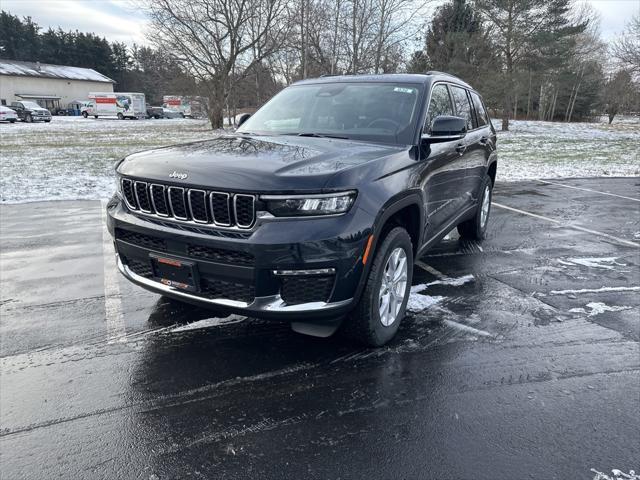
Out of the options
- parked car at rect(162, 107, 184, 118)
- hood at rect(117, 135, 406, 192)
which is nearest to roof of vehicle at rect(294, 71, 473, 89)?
hood at rect(117, 135, 406, 192)

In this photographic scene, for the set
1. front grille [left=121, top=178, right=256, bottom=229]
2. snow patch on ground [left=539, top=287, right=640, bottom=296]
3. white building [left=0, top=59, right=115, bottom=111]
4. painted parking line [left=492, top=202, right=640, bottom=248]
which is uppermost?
white building [left=0, top=59, right=115, bottom=111]

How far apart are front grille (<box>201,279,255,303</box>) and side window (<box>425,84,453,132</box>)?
206cm

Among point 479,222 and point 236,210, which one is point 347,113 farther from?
point 479,222

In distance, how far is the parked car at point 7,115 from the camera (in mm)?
37625

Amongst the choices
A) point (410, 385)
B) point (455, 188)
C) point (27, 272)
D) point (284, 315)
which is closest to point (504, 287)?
point (455, 188)

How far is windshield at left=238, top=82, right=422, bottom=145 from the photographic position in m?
3.81

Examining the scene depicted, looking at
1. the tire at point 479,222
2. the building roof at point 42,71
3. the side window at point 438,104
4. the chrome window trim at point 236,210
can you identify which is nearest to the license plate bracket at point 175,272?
the chrome window trim at point 236,210

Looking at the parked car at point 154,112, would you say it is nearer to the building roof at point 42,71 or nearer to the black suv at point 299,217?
the building roof at point 42,71

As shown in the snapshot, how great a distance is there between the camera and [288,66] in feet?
101

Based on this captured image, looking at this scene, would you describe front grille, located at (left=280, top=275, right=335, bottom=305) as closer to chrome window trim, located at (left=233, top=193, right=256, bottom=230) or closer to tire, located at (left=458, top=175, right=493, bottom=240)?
chrome window trim, located at (left=233, top=193, right=256, bottom=230)

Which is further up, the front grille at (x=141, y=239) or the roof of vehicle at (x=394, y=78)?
the roof of vehicle at (x=394, y=78)

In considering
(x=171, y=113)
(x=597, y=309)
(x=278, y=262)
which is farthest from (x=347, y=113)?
(x=171, y=113)

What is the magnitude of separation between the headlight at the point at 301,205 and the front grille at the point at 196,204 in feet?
0.36

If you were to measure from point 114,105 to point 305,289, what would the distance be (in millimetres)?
59570
